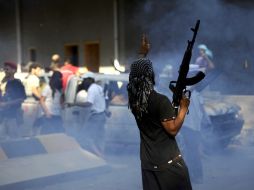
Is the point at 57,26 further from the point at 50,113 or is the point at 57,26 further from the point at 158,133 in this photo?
the point at 158,133

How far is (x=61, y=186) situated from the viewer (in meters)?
5.79

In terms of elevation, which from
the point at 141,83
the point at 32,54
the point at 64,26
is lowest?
the point at 141,83

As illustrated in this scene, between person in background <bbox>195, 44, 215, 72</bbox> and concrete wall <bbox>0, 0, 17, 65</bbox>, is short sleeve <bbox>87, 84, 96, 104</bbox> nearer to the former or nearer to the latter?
person in background <bbox>195, 44, 215, 72</bbox>

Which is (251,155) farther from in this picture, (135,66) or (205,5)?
(135,66)

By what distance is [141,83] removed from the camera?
3.19 meters

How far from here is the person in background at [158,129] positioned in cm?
311

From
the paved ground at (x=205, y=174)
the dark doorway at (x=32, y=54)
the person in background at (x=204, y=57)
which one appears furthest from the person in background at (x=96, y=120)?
the dark doorway at (x=32, y=54)

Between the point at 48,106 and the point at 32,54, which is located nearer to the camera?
the point at 48,106

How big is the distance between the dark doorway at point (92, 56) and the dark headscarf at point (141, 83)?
12.5 metres

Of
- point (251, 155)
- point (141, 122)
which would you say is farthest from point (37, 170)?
point (251, 155)

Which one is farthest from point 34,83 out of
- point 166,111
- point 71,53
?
point 71,53

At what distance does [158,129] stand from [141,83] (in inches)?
13.0

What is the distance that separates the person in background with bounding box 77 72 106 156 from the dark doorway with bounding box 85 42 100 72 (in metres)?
8.05

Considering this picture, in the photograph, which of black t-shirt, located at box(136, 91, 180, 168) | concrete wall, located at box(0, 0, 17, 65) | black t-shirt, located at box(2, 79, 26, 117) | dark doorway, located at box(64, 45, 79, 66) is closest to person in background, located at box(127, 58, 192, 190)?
black t-shirt, located at box(136, 91, 180, 168)
